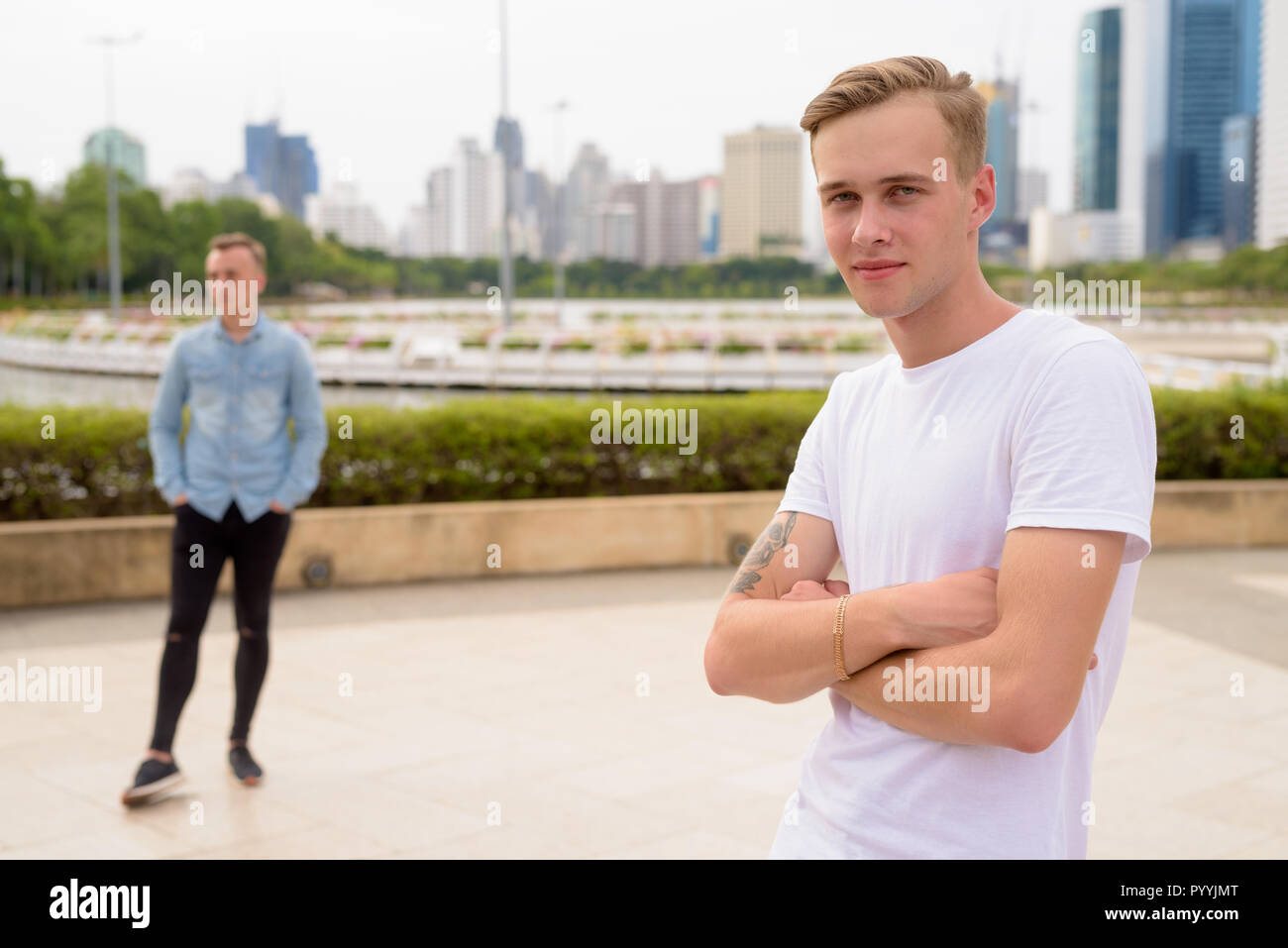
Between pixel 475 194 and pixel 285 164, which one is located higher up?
pixel 285 164

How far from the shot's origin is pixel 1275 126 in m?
133

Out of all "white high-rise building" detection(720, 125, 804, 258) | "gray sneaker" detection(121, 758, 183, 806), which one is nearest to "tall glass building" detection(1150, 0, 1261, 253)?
"white high-rise building" detection(720, 125, 804, 258)

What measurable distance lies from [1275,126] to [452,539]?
146 metres

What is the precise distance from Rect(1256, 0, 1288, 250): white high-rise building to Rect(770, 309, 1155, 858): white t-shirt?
5303 inches

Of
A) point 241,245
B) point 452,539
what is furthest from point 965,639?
point 452,539

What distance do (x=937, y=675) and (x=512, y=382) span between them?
2935 cm

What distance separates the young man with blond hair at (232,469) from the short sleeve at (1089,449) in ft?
12.9

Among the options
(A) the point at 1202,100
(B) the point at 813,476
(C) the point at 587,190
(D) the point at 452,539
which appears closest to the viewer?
(B) the point at 813,476

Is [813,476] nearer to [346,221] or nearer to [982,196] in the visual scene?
[982,196]

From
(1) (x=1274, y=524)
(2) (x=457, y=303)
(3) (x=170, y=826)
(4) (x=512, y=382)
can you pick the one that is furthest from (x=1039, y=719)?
(2) (x=457, y=303)

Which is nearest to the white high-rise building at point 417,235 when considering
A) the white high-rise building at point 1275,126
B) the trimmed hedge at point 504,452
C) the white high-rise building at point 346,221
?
the white high-rise building at point 346,221

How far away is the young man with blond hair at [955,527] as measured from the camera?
1503 mm

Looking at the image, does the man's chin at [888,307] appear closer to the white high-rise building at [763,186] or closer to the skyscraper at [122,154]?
the white high-rise building at [763,186]

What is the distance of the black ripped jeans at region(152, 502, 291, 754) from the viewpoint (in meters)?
4.89
